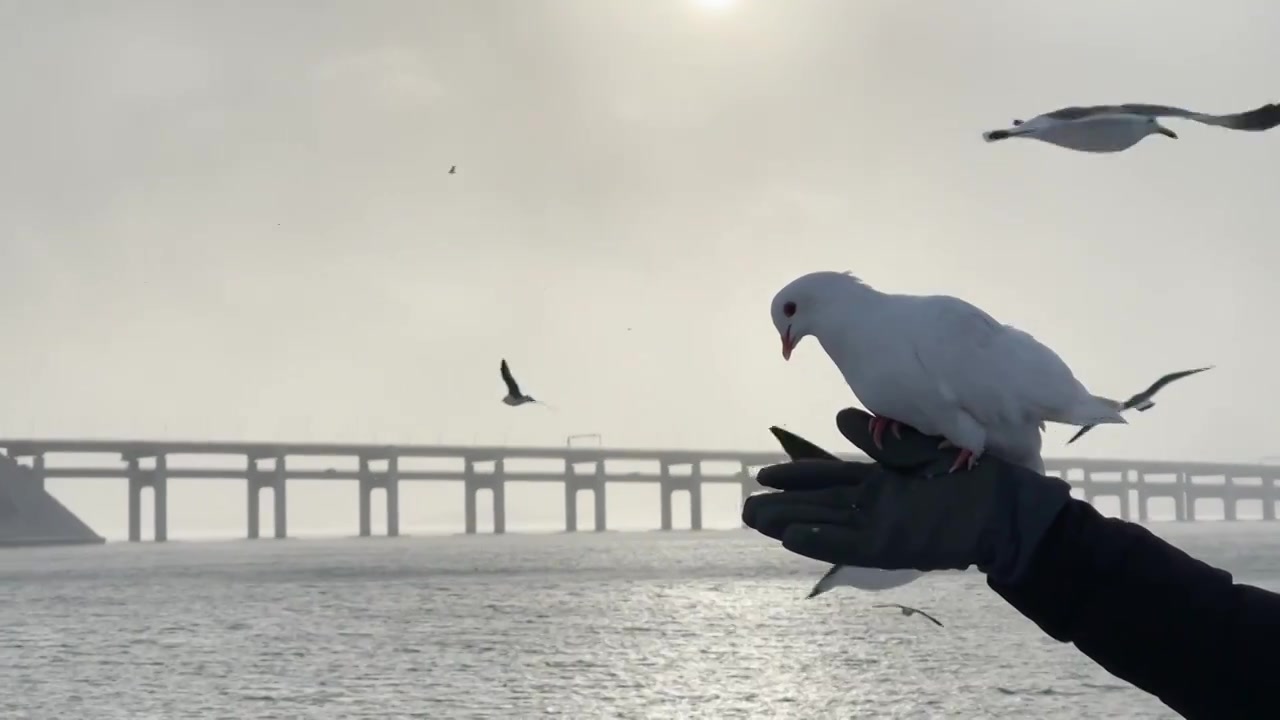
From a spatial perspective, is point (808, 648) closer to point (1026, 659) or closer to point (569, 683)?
point (1026, 659)

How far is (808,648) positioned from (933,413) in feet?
93.5

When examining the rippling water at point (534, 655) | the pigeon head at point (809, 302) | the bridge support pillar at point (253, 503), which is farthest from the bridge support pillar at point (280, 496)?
the pigeon head at point (809, 302)

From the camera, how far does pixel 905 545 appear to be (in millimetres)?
4750

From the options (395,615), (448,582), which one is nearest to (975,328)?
(395,615)

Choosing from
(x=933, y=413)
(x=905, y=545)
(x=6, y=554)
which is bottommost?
(x=6, y=554)

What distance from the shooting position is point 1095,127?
5.46 meters

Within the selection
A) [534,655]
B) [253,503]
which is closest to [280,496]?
[253,503]

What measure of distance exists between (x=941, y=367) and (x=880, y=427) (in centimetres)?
30

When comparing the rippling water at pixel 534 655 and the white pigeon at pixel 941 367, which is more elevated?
the white pigeon at pixel 941 367

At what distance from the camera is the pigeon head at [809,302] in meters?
5.51

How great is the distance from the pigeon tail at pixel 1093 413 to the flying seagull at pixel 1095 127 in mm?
969

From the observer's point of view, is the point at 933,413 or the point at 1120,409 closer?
the point at 933,413

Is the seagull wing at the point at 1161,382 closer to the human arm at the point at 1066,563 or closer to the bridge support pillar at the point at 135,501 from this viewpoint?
the human arm at the point at 1066,563

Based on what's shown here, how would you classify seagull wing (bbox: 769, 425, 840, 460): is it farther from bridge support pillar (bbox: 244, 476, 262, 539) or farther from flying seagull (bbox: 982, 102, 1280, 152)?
bridge support pillar (bbox: 244, 476, 262, 539)
